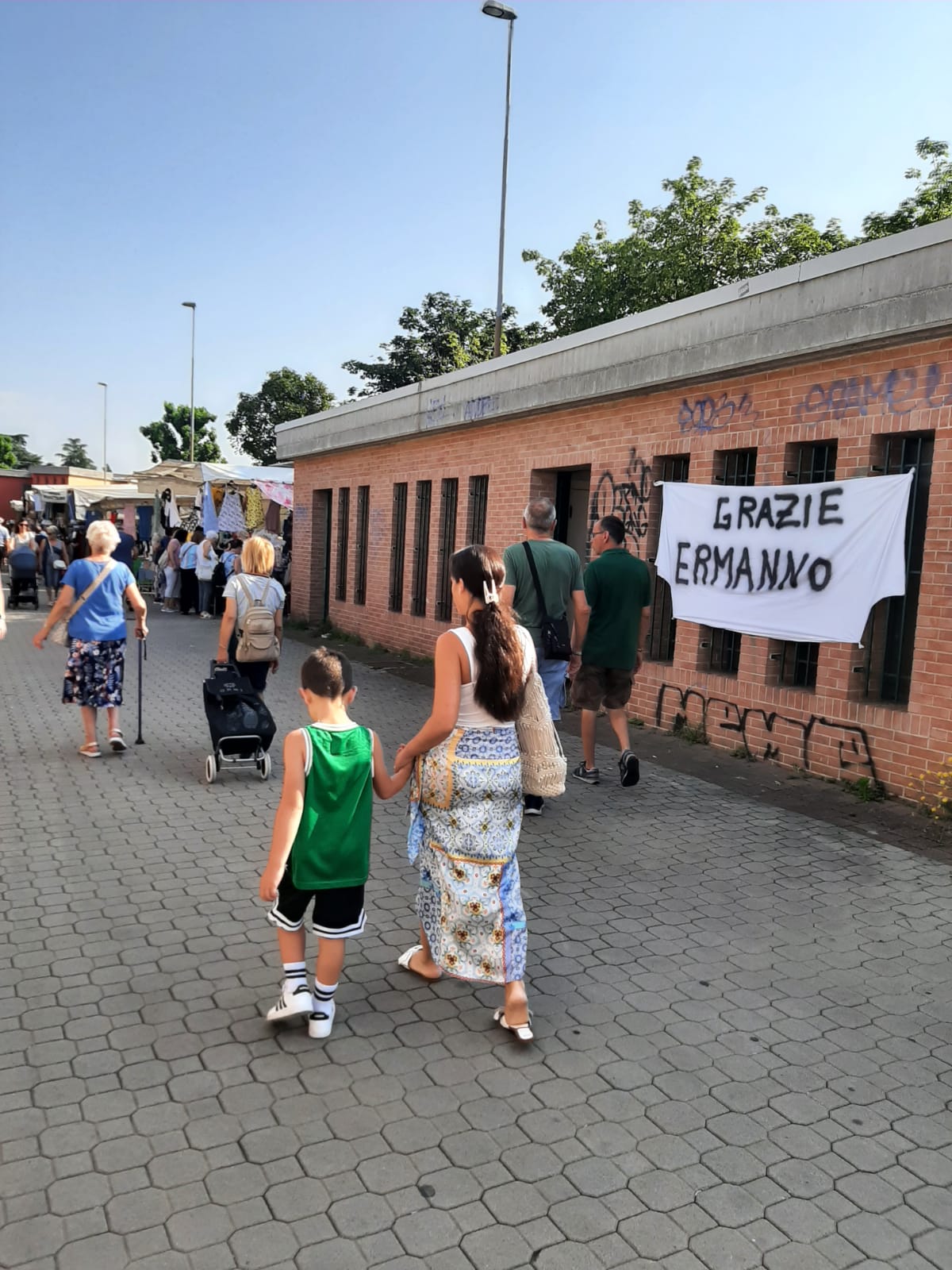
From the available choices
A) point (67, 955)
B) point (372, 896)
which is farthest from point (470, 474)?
point (67, 955)

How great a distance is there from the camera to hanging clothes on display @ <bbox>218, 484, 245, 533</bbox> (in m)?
19.8

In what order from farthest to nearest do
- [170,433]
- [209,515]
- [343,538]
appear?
[170,433], [209,515], [343,538]

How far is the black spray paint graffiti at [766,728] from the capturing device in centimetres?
725

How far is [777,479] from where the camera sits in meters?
7.93

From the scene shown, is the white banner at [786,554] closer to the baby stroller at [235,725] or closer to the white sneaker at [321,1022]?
the baby stroller at [235,725]

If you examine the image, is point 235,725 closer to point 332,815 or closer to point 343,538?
point 332,815

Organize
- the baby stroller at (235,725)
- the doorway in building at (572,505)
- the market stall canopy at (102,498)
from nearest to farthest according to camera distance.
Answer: the baby stroller at (235,725) < the doorway in building at (572,505) < the market stall canopy at (102,498)

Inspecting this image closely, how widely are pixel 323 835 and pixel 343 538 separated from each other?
13.9 meters

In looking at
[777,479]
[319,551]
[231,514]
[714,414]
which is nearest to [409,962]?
[777,479]

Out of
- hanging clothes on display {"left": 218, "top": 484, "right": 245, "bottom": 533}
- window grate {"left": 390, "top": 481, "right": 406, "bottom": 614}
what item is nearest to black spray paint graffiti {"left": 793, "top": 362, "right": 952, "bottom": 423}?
window grate {"left": 390, "top": 481, "right": 406, "bottom": 614}

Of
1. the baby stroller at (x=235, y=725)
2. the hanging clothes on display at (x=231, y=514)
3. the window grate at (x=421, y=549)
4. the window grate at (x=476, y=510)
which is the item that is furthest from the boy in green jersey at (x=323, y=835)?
the hanging clothes on display at (x=231, y=514)

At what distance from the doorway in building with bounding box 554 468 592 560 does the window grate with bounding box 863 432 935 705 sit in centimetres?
454

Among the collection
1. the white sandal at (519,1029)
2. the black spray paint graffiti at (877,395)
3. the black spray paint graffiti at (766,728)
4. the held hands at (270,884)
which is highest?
the black spray paint graffiti at (877,395)

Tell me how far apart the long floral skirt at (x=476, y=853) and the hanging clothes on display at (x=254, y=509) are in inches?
716
